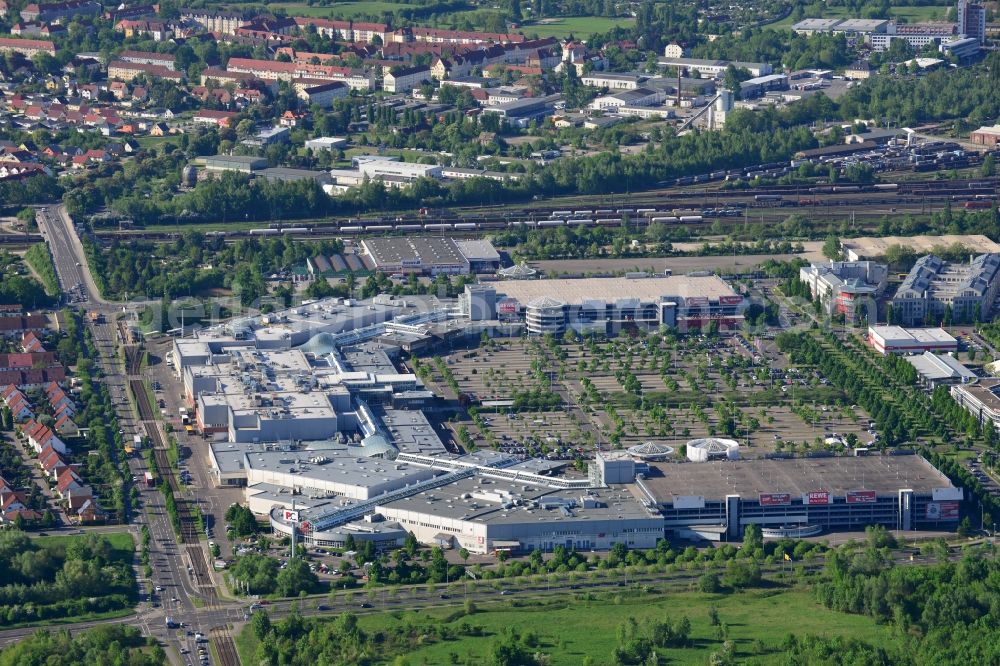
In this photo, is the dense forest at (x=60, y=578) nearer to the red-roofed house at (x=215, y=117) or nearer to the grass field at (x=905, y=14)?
the red-roofed house at (x=215, y=117)

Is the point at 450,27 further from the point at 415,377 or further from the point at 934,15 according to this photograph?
the point at 415,377

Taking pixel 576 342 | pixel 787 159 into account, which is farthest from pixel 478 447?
pixel 787 159

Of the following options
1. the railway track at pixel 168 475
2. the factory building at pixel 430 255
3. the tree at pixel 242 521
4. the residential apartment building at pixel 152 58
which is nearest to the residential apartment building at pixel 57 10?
the residential apartment building at pixel 152 58

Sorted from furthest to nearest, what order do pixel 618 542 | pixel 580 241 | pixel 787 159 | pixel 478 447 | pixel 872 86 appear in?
pixel 872 86 → pixel 787 159 → pixel 580 241 → pixel 478 447 → pixel 618 542

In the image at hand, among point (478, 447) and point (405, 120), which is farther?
point (405, 120)

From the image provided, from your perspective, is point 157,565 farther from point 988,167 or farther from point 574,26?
point 574,26

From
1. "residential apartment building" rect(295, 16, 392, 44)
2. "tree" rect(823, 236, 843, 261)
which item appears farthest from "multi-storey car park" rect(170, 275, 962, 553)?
"residential apartment building" rect(295, 16, 392, 44)

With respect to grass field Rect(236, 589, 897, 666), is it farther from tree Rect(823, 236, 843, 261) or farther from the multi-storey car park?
tree Rect(823, 236, 843, 261)
